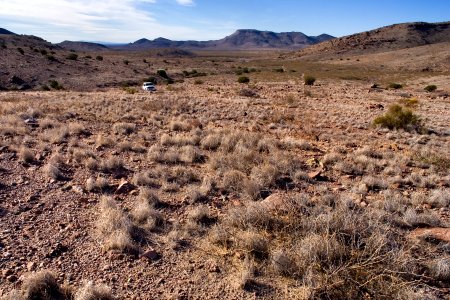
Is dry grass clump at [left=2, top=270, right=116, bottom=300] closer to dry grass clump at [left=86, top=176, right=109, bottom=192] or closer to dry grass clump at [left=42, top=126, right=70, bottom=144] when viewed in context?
→ dry grass clump at [left=86, top=176, right=109, bottom=192]

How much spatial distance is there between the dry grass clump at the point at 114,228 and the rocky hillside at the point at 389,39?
100137 mm

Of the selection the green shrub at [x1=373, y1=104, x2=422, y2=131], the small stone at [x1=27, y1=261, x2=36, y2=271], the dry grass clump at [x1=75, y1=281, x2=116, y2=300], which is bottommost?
the small stone at [x1=27, y1=261, x2=36, y2=271]

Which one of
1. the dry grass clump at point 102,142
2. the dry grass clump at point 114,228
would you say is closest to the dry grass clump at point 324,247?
the dry grass clump at point 114,228

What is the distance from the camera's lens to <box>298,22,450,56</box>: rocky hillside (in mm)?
99562

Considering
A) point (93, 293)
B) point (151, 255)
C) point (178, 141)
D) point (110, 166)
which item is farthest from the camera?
point (178, 141)

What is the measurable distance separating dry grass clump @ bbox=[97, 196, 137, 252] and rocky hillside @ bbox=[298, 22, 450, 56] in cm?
10014

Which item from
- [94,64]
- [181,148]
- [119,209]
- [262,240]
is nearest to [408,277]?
[262,240]

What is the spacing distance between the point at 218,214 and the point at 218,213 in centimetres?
4

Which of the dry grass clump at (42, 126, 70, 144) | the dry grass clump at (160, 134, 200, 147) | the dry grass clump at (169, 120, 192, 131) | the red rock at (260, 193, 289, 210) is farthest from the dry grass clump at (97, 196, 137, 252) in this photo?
the dry grass clump at (169, 120, 192, 131)

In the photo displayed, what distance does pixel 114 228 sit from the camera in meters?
5.84

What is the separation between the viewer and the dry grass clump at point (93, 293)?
4207 millimetres

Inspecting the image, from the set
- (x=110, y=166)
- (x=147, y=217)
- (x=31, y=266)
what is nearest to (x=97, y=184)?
(x=110, y=166)

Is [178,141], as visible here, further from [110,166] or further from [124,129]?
[110,166]

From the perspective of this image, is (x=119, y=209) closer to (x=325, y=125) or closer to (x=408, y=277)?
(x=408, y=277)
